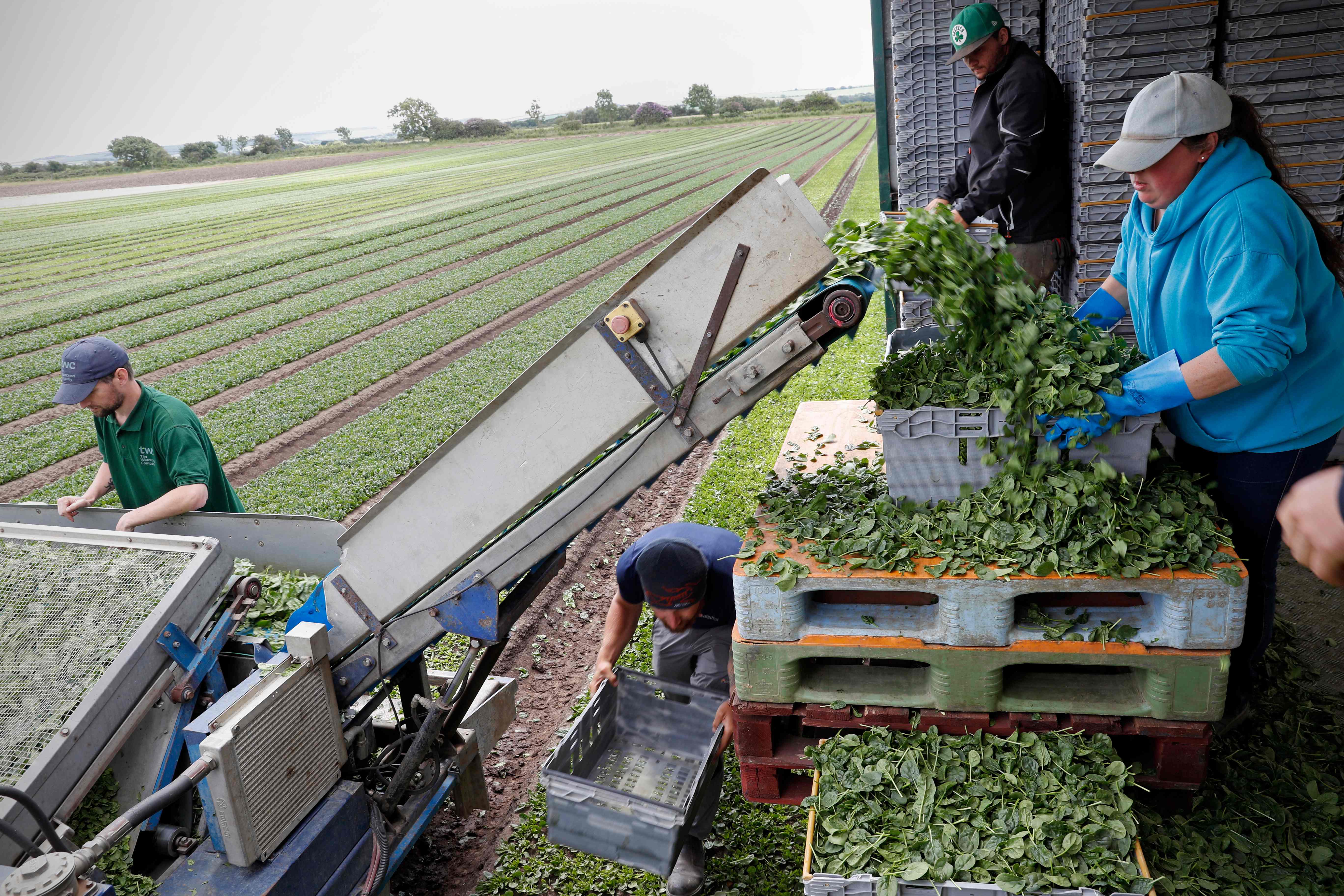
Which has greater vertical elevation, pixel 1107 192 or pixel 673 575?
pixel 1107 192


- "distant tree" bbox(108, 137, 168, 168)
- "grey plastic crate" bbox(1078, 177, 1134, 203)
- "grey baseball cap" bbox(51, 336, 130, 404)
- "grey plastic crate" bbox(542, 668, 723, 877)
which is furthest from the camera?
"distant tree" bbox(108, 137, 168, 168)

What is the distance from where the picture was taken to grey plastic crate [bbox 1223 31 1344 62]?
5.13m

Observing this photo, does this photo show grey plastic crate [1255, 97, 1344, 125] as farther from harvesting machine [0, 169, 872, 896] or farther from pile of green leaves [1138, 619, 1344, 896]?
harvesting machine [0, 169, 872, 896]

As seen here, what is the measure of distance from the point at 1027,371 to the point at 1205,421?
27.9 inches

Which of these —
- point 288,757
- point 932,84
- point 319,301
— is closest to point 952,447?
point 288,757

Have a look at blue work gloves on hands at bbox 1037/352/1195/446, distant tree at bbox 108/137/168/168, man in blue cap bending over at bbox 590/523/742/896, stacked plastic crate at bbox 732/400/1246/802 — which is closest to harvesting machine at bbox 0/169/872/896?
man in blue cap bending over at bbox 590/523/742/896

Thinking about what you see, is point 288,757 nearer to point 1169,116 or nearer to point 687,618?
point 687,618

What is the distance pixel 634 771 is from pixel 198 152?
60.5m

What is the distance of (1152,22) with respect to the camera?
17.7 feet

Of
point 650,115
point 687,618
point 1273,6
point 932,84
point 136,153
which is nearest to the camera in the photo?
point 687,618

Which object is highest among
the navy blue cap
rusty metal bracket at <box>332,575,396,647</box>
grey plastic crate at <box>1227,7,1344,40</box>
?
grey plastic crate at <box>1227,7,1344,40</box>

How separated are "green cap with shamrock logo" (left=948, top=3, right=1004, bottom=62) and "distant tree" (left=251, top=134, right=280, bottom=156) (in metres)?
63.1

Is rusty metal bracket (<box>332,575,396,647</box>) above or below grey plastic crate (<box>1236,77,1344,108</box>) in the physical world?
below

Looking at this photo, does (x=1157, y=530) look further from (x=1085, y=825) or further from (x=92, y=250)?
(x=92, y=250)
